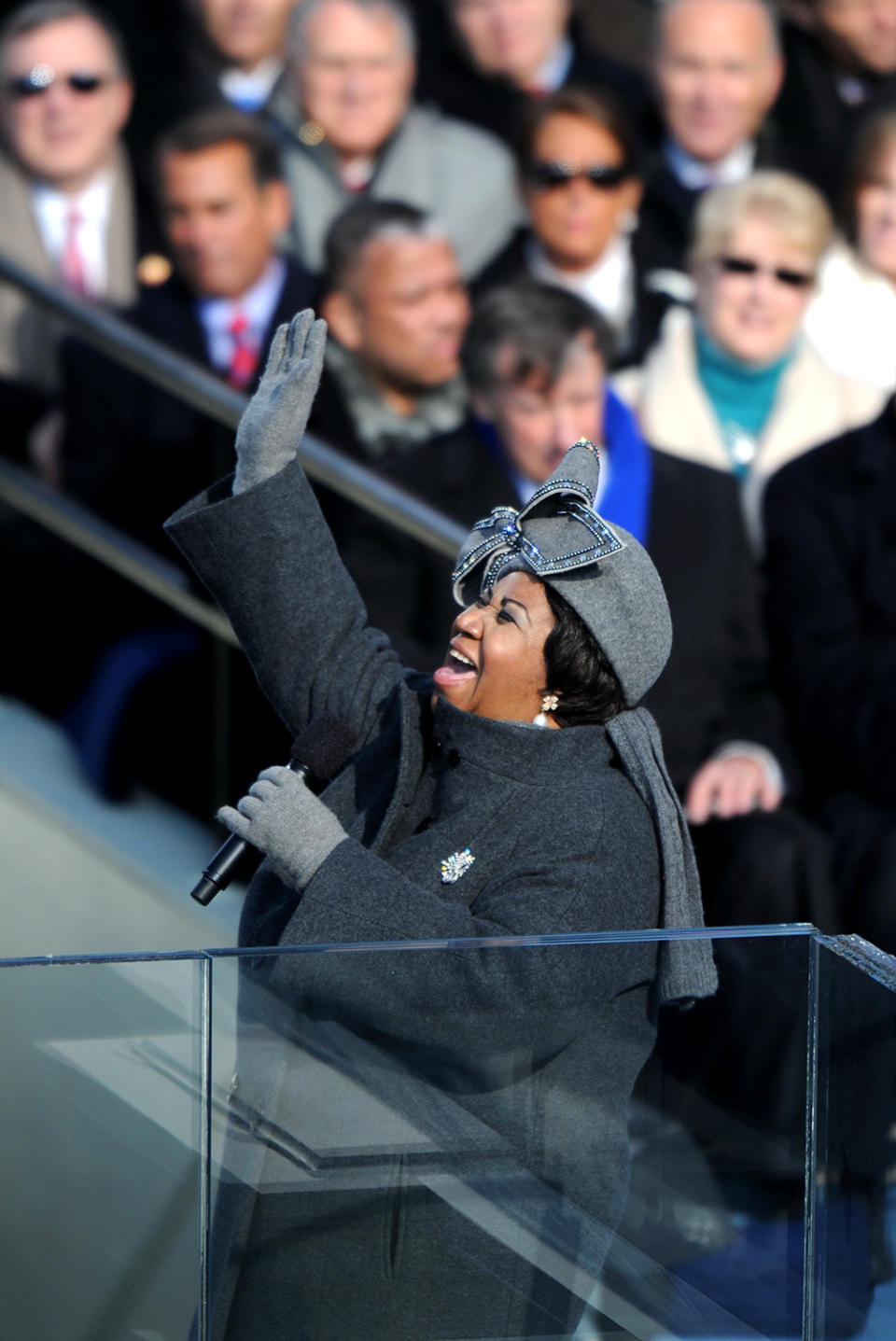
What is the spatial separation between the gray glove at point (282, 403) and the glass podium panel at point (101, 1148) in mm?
655

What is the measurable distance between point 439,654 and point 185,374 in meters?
0.72

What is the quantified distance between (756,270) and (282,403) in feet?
7.45

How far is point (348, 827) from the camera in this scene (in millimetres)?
2150

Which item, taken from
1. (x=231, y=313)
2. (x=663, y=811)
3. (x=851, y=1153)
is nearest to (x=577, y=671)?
(x=663, y=811)

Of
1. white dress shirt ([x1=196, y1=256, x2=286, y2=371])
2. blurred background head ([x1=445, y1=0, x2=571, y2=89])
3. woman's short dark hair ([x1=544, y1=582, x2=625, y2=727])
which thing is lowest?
woman's short dark hair ([x1=544, y1=582, x2=625, y2=727])

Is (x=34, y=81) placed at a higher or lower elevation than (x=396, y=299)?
higher

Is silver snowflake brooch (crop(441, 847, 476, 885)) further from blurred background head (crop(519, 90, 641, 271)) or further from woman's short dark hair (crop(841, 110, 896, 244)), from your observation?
woman's short dark hair (crop(841, 110, 896, 244))

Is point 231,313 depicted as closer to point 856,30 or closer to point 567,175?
point 567,175

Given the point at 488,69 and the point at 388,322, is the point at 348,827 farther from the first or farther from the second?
the point at 488,69

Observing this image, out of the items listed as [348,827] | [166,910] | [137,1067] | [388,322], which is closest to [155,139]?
[388,322]

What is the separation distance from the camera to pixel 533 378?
3914 mm

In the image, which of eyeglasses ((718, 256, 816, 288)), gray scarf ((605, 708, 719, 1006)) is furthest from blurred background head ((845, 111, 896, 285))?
gray scarf ((605, 708, 719, 1006))

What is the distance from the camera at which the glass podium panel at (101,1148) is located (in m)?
1.82

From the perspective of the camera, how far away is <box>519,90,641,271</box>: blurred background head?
4246mm
